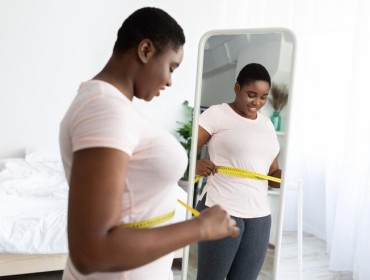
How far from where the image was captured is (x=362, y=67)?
9.16ft

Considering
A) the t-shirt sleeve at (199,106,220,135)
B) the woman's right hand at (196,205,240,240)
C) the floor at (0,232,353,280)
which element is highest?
the t-shirt sleeve at (199,106,220,135)

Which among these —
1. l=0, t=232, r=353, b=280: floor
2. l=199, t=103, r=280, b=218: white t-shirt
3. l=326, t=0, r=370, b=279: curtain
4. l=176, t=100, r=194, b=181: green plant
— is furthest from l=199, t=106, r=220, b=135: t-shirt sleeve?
l=176, t=100, r=194, b=181: green plant

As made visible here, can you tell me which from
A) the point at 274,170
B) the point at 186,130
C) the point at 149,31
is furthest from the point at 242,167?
the point at 186,130

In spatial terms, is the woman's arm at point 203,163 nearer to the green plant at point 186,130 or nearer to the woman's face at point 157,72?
the woman's face at point 157,72

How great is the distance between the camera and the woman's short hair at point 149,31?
2.34ft

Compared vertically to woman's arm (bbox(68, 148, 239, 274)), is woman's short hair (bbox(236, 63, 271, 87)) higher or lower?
higher

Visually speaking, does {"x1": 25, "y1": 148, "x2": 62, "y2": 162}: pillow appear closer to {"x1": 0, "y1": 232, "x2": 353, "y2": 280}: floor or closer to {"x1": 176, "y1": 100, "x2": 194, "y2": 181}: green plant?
{"x1": 0, "y1": 232, "x2": 353, "y2": 280}: floor

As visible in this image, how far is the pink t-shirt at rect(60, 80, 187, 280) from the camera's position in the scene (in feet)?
1.99

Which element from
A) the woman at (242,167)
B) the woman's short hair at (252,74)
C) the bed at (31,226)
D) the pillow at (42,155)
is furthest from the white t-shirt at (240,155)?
the pillow at (42,155)

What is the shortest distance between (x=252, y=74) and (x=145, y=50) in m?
0.73

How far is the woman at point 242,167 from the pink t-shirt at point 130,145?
22.6 inches

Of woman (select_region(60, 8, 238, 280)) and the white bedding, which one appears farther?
the white bedding

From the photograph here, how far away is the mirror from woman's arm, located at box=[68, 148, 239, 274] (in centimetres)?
85

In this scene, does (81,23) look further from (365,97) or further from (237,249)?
(237,249)
